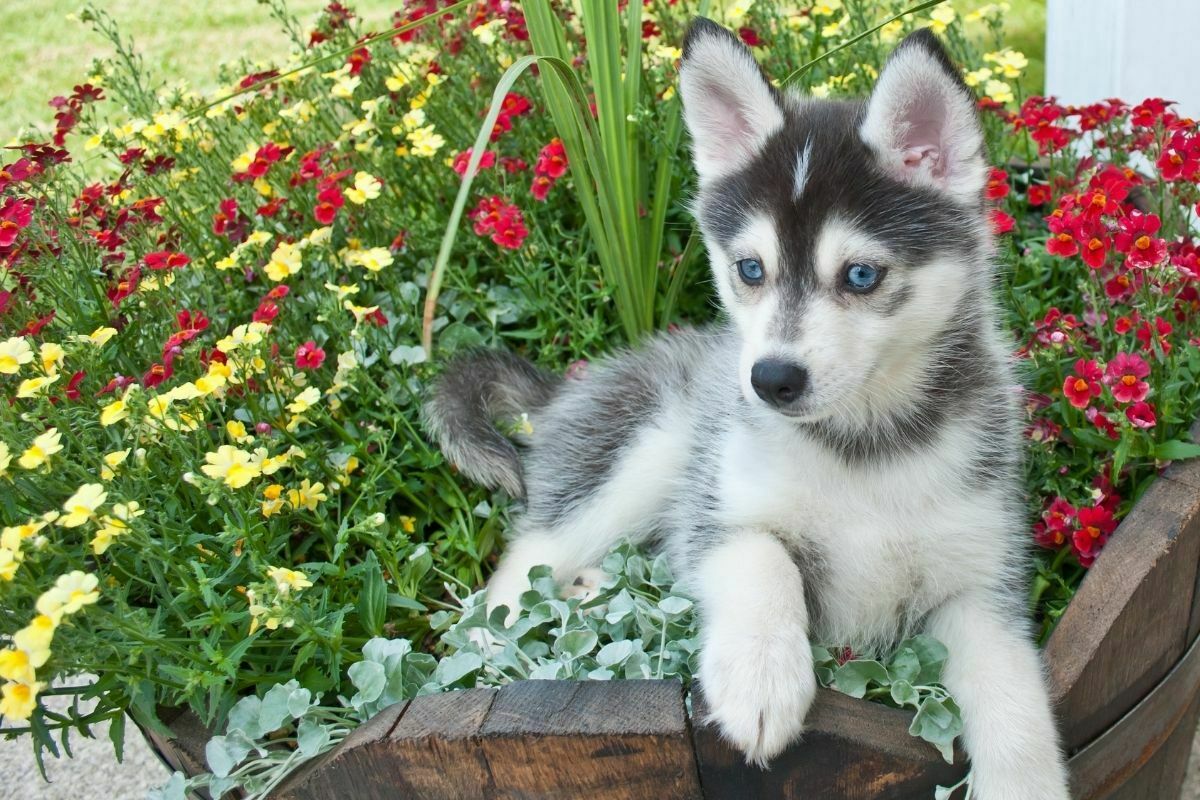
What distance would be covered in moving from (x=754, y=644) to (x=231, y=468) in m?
1.06

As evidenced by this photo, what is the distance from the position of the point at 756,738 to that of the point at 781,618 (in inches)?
10.6

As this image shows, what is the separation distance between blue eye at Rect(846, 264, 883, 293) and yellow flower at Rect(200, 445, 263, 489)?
1217mm

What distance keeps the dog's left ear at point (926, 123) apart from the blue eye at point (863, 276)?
0.23 m

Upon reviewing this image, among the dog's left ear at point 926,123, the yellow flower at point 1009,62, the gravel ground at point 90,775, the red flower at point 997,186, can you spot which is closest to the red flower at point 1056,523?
the dog's left ear at point 926,123

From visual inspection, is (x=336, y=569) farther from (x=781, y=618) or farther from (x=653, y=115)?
(x=653, y=115)

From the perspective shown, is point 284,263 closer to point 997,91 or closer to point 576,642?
point 576,642

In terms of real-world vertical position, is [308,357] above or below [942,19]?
below

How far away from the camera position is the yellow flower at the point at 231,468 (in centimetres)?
205

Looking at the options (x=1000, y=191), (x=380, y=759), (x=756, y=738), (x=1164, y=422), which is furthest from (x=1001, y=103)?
(x=380, y=759)

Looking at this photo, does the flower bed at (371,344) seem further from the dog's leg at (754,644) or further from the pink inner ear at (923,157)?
the pink inner ear at (923,157)

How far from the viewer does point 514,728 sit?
1792mm

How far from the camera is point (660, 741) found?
178 centimetres

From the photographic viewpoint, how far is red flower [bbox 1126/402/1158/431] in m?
2.21

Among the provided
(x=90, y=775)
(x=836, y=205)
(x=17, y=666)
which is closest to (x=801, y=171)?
(x=836, y=205)
